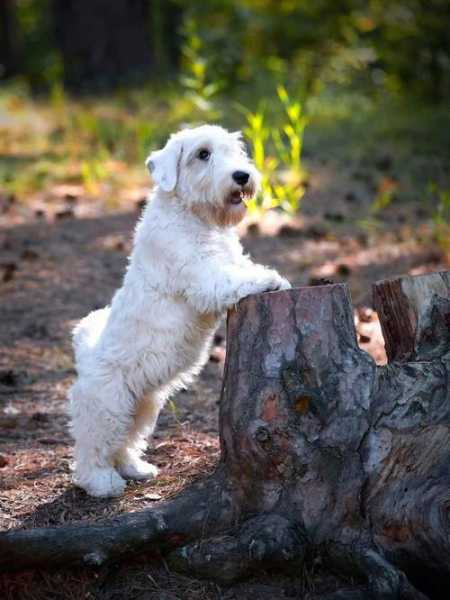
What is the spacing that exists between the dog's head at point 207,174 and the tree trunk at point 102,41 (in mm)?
11967

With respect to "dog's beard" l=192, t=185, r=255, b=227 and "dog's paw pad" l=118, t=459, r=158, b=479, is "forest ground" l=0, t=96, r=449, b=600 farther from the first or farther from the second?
"dog's beard" l=192, t=185, r=255, b=227

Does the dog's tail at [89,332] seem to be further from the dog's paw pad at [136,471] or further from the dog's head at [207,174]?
the dog's head at [207,174]

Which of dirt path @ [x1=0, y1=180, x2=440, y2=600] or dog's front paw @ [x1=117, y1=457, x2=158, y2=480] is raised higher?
dog's front paw @ [x1=117, y1=457, x2=158, y2=480]

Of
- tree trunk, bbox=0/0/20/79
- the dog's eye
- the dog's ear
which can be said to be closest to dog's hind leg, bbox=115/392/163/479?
the dog's ear

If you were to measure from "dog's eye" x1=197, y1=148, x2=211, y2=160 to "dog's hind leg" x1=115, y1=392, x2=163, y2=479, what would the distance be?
1262 mm

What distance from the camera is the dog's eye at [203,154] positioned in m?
4.54

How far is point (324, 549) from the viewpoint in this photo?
12.5 feet

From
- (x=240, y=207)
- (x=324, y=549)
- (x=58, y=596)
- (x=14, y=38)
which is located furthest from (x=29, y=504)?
(x=14, y=38)

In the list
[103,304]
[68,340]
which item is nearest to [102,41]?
[103,304]

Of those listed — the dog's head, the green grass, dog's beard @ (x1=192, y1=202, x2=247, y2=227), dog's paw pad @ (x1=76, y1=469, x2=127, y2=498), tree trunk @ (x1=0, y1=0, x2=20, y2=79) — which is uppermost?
the dog's head

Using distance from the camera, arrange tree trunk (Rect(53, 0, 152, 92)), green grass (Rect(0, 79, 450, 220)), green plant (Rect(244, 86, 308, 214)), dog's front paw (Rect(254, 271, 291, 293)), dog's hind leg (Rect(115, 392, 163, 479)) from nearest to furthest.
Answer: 1. dog's front paw (Rect(254, 271, 291, 293))
2. dog's hind leg (Rect(115, 392, 163, 479))
3. green plant (Rect(244, 86, 308, 214))
4. green grass (Rect(0, 79, 450, 220))
5. tree trunk (Rect(53, 0, 152, 92))

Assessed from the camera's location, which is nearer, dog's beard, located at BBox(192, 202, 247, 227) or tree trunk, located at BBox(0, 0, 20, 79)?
dog's beard, located at BBox(192, 202, 247, 227)

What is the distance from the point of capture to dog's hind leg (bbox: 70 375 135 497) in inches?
175

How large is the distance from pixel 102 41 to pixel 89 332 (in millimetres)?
12219
